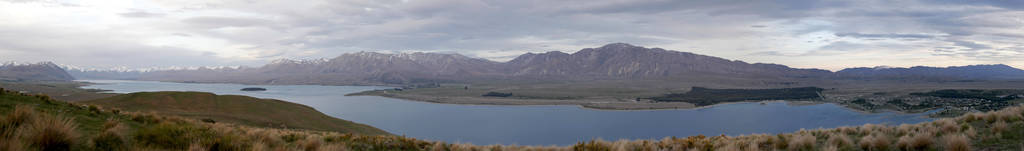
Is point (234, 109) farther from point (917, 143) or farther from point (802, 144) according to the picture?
point (917, 143)

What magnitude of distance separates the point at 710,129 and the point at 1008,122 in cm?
5154

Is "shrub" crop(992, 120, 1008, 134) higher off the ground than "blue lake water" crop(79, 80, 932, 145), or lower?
higher

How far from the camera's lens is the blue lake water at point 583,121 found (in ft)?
174

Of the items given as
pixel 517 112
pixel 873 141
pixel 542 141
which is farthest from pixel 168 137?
pixel 517 112

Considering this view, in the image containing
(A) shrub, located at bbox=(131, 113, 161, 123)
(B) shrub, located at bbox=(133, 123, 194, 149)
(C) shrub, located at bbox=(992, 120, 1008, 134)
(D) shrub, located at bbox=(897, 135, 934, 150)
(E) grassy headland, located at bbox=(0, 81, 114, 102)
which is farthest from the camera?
(E) grassy headland, located at bbox=(0, 81, 114, 102)

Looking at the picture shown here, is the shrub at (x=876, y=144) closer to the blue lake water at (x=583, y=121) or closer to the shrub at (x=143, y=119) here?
the shrub at (x=143, y=119)

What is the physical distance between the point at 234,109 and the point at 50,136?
26.0 meters

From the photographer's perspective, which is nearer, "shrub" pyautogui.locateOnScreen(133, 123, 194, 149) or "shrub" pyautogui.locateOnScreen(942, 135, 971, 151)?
"shrub" pyautogui.locateOnScreen(133, 123, 194, 149)

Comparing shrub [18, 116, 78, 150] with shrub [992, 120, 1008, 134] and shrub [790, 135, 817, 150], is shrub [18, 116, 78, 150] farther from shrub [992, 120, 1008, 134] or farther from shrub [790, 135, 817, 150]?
shrub [992, 120, 1008, 134]

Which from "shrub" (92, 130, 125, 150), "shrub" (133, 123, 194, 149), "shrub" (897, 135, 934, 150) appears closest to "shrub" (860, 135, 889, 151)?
"shrub" (897, 135, 934, 150)

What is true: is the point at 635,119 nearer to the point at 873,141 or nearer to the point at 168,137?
the point at 873,141

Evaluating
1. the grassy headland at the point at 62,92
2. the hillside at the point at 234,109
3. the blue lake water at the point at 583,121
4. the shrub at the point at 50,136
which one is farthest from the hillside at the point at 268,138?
the grassy headland at the point at 62,92

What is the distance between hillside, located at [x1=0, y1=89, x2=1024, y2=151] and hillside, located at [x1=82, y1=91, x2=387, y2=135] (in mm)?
13547

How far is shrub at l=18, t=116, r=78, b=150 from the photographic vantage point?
4.30 m
